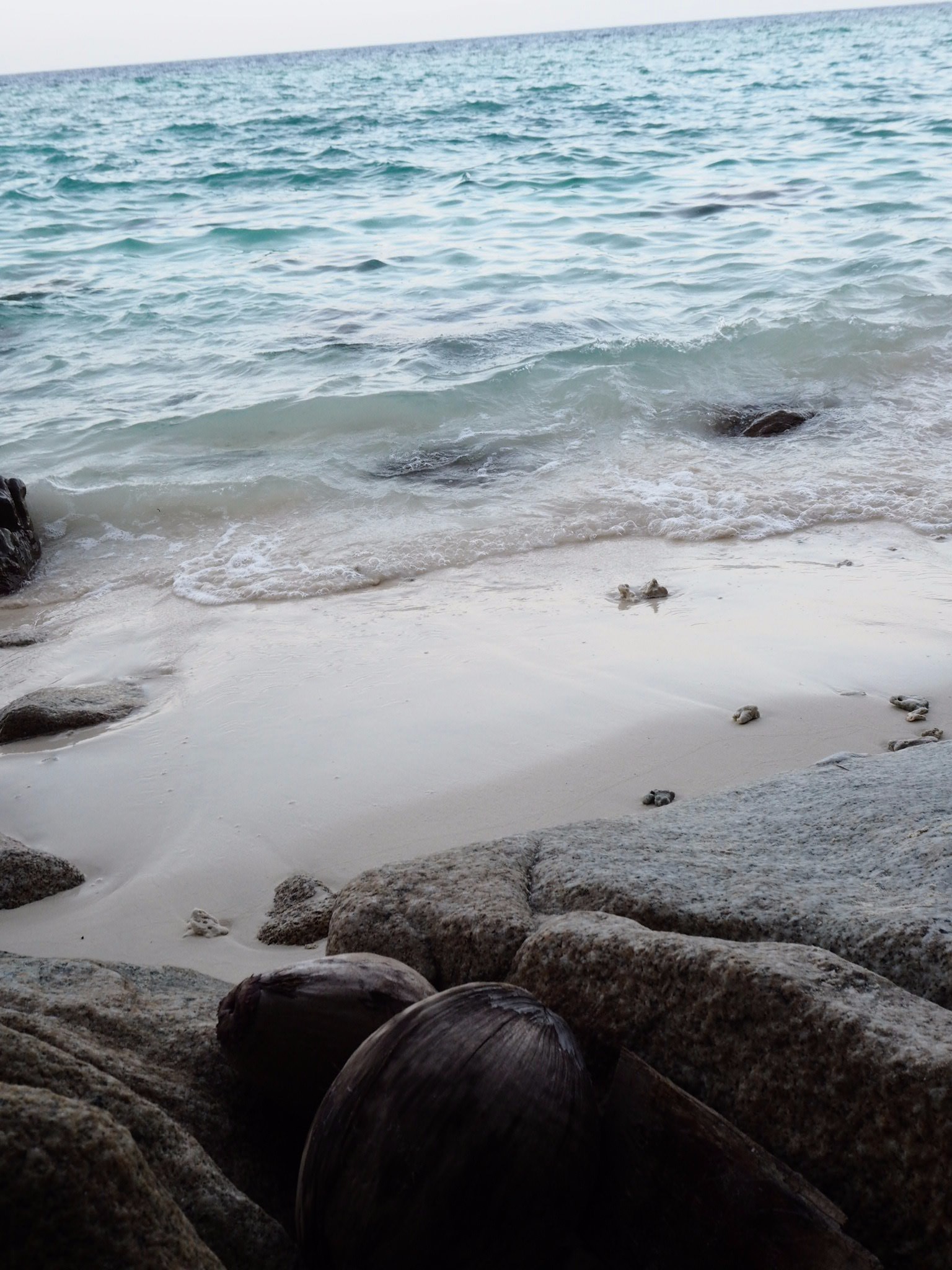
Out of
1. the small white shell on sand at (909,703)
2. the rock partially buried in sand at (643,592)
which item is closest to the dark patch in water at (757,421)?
the rock partially buried in sand at (643,592)

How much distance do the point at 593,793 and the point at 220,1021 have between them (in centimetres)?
163

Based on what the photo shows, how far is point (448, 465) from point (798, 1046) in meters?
5.78

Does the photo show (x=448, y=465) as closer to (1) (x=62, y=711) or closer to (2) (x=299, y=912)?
(1) (x=62, y=711)

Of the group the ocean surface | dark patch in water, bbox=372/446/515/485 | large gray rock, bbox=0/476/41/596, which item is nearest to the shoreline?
large gray rock, bbox=0/476/41/596

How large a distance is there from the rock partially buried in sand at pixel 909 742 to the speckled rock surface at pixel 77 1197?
2.60m

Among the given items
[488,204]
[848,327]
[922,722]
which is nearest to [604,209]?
[488,204]

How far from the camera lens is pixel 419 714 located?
3711 mm

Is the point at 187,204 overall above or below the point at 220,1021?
above

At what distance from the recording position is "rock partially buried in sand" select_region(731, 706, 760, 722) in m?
3.51

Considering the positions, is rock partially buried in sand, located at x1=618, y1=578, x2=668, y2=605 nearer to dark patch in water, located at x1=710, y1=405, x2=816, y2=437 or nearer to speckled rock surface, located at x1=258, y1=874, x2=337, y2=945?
speckled rock surface, located at x1=258, y1=874, x2=337, y2=945

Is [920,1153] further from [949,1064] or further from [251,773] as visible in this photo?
[251,773]

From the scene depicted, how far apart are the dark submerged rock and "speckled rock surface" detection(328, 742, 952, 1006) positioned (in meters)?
0.45

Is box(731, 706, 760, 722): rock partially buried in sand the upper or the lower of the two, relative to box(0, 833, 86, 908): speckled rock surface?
lower

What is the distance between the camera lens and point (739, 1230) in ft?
4.48
